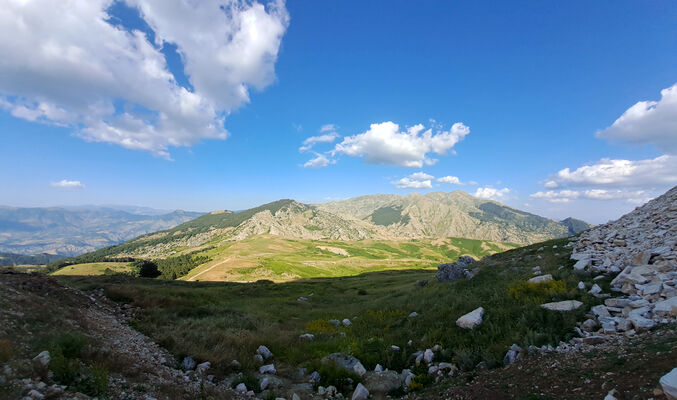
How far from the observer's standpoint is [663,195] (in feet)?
85.6

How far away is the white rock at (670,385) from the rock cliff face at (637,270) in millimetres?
5068

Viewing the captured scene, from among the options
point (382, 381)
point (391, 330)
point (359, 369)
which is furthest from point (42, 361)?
point (391, 330)

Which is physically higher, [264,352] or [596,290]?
[596,290]

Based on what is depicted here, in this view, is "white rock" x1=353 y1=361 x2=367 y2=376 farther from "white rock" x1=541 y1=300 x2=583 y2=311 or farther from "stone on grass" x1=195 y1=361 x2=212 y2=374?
"white rock" x1=541 y1=300 x2=583 y2=311

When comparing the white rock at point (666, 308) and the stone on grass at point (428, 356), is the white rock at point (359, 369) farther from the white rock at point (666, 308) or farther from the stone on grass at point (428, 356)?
the white rock at point (666, 308)

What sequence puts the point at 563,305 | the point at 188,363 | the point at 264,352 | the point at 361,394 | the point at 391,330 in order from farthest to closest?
1. the point at 391,330
2. the point at 264,352
3. the point at 563,305
4. the point at 188,363
5. the point at 361,394

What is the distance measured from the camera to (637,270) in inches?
530

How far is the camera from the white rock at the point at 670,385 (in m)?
5.26

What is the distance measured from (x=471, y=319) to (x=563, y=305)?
3.96m

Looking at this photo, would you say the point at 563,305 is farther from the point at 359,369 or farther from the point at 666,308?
the point at 359,369

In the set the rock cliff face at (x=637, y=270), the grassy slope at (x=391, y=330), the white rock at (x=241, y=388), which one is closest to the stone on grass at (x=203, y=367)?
the grassy slope at (x=391, y=330)

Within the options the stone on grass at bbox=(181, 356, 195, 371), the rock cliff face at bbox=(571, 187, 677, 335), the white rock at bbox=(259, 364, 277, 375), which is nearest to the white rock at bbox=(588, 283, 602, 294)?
the rock cliff face at bbox=(571, 187, 677, 335)

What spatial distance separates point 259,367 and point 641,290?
17202 mm

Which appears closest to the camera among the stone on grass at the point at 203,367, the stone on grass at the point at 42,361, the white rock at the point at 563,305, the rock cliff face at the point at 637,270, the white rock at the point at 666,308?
the stone on grass at the point at 42,361
